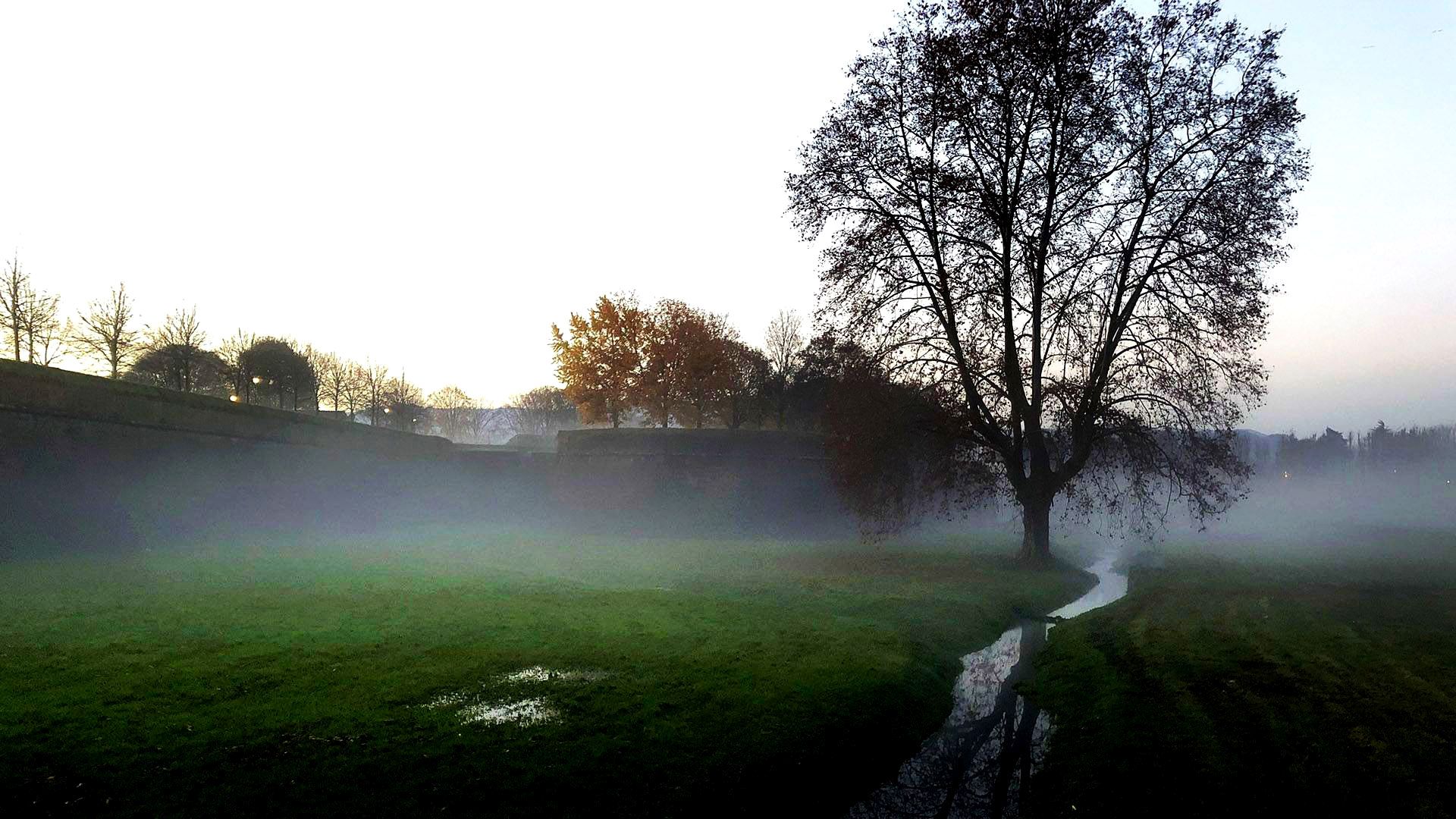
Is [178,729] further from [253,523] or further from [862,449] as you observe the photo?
[253,523]

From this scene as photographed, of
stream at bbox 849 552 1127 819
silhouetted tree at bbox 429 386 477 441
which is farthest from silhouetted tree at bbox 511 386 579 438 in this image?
stream at bbox 849 552 1127 819

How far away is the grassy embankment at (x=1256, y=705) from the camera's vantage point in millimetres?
7957

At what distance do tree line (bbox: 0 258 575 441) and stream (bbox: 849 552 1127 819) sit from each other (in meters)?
27.6

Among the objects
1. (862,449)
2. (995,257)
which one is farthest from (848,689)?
(995,257)

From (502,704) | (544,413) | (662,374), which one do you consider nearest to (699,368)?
(662,374)

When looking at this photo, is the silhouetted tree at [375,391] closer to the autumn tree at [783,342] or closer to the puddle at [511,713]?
the autumn tree at [783,342]

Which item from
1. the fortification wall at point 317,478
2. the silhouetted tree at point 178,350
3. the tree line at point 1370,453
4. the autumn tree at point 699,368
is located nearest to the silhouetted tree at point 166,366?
the silhouetted tree at point 178,350

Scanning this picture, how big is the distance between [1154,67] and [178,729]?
2356cm

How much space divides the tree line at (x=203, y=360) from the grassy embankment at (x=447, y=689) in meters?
18.2

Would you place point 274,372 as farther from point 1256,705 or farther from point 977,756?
point 1256,705

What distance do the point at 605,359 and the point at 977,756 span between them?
48.0 metres

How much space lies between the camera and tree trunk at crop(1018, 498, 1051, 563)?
78.2 feet

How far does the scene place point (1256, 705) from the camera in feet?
33.4

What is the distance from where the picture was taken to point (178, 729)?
838 cm
